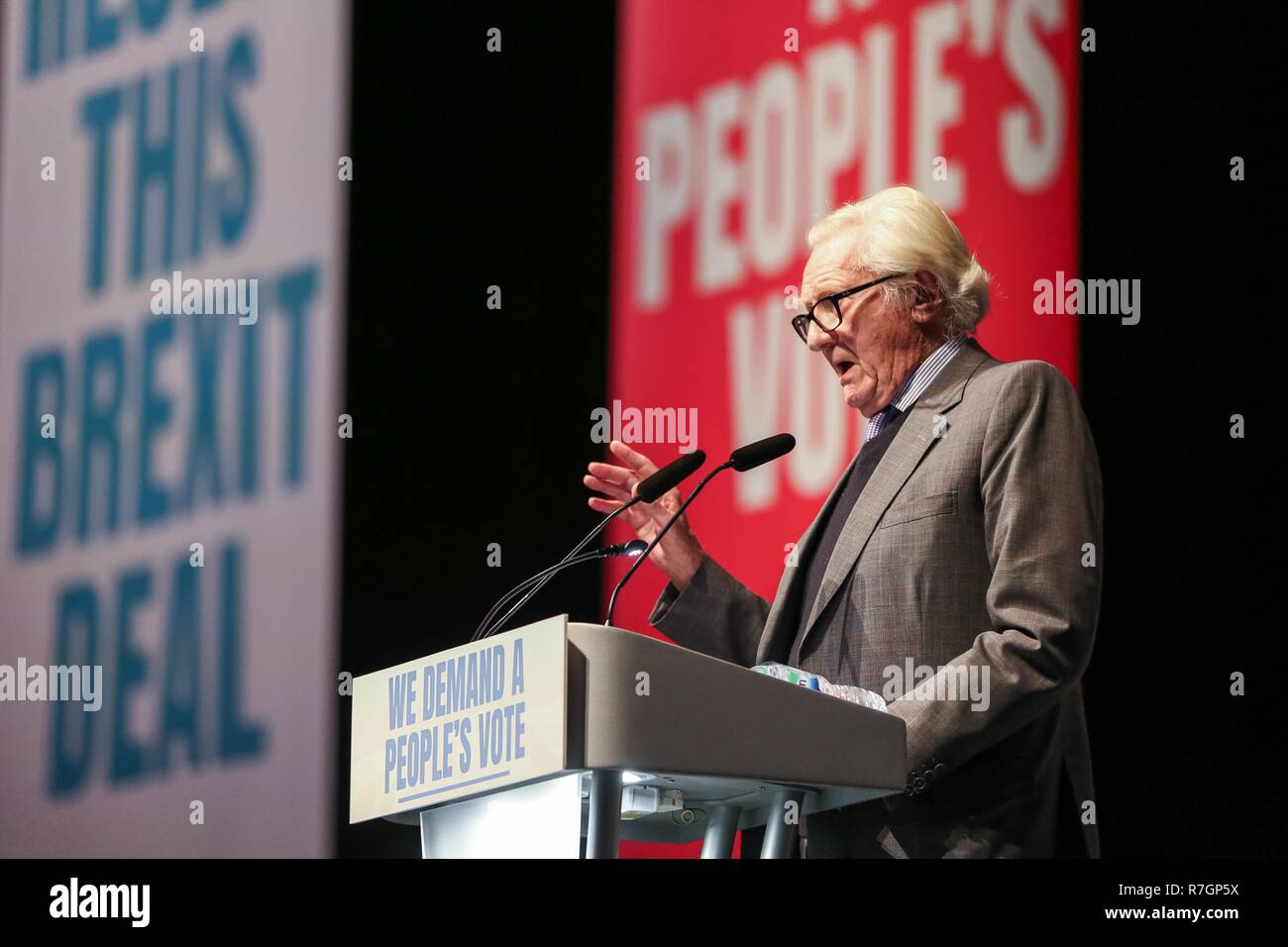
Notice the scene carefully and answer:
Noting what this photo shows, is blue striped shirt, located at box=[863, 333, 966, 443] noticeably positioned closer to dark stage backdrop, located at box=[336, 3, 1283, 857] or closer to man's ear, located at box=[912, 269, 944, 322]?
man's ear, located at box=[912, 269, 944, 322]

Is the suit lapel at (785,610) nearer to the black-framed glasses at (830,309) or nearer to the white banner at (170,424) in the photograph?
the black-framed glasses at (830,309)

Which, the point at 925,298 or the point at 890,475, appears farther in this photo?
the point at 925,298

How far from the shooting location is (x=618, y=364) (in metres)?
3.60

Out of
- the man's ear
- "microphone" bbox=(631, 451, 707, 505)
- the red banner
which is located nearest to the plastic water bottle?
"microphone" bbox=(631, 451, 707, 505)

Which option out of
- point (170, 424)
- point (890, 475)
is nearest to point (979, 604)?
point (890, 475)

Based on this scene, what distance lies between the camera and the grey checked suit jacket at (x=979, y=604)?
6.96 feet

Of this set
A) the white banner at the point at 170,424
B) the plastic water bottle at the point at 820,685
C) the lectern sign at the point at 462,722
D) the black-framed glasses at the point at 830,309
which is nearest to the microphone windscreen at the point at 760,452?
the plastic water bottle at the point at 820,685

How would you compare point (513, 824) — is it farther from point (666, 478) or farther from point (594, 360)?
point (594, 360)

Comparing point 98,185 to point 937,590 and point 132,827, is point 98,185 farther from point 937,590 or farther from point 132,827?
point 937,590

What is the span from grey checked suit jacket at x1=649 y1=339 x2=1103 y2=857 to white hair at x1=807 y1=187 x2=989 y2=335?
0.17 metres

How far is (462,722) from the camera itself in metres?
1.70

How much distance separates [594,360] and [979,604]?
1485mm

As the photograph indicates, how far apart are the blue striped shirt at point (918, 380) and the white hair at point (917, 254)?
45 millimetres

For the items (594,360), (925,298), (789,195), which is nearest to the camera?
(925,298)
